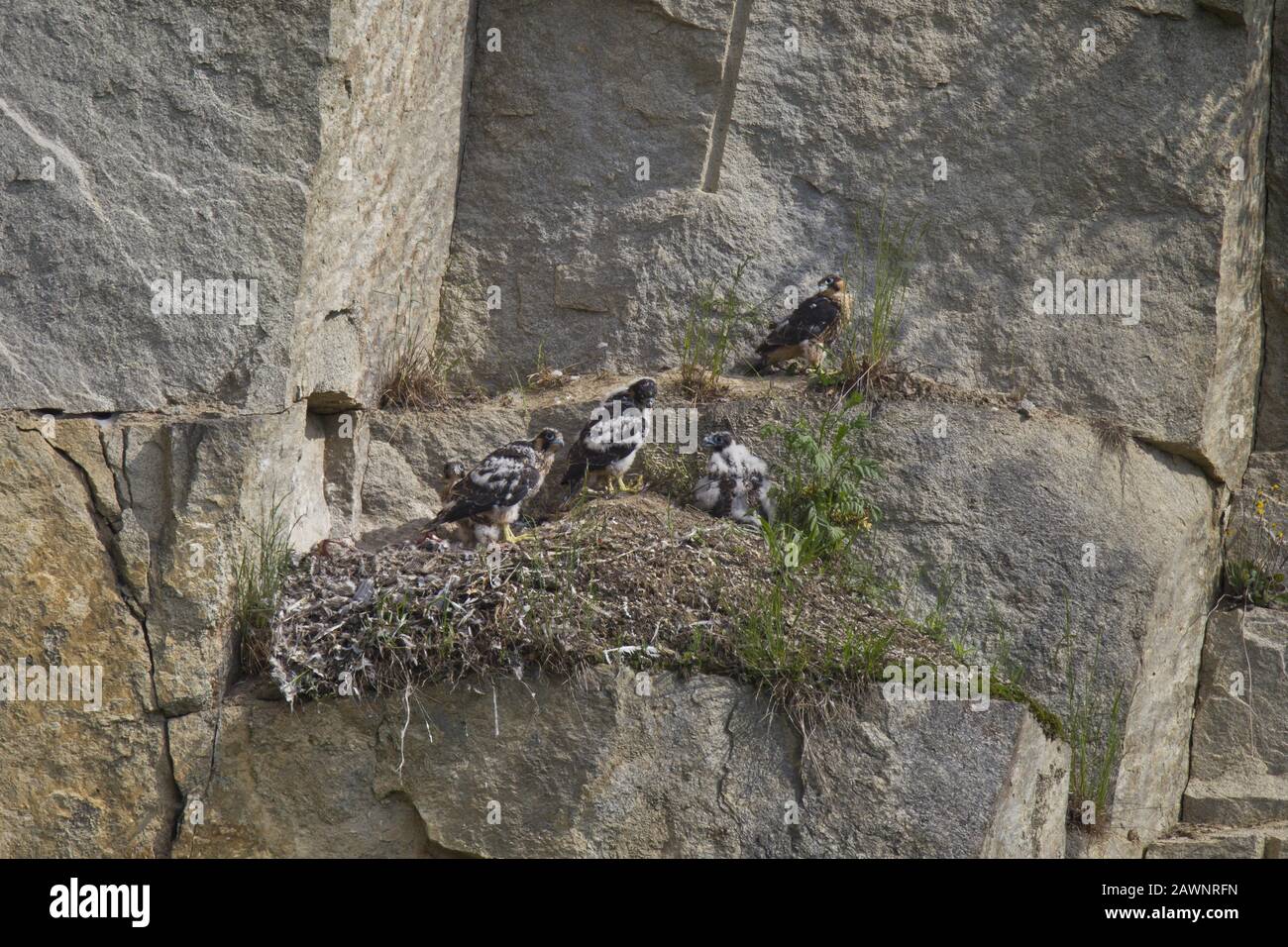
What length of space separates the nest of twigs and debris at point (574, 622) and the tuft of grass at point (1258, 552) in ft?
8.55

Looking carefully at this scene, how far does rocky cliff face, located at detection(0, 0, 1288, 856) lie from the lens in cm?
601

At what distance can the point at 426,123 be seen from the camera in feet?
25.5

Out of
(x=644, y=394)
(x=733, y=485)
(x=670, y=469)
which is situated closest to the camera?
(x=733, y=485)

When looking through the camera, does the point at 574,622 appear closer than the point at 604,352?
Yes

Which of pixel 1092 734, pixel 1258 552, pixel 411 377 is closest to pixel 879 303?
pixel 1092 734

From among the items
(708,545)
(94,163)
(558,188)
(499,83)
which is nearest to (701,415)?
(708,545)

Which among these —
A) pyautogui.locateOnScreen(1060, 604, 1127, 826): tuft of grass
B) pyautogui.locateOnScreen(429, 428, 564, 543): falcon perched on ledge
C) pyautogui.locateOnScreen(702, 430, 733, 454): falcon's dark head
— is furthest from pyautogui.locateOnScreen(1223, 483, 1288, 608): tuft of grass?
pyautogui.locateOnScreen(429, 428, 564, 543): falcon perched on ledge

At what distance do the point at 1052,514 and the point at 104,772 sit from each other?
15.2 ft

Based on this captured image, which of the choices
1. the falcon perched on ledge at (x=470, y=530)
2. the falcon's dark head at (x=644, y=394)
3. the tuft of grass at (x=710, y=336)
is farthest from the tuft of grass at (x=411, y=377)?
the tuft of grass at (x=710, y=336)

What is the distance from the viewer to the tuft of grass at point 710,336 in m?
7.70

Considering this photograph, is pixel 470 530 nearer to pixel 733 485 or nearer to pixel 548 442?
pixel 548 442

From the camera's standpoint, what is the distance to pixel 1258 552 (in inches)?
324

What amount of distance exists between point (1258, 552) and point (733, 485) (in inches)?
129

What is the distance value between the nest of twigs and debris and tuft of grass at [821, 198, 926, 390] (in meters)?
1.39
